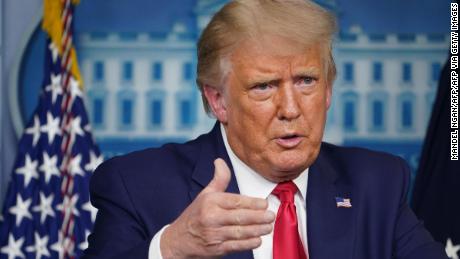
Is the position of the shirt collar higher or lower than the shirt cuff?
higher

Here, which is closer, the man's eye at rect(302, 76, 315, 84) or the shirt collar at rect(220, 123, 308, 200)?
the man's eye at rect(302, 76, 315, 84)

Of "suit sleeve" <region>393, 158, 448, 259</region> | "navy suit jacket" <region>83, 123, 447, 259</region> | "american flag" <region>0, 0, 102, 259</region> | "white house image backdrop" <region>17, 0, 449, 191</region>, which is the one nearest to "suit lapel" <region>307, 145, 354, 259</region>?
"navy suit jacket" <region>83, 123, 447, 259</region>

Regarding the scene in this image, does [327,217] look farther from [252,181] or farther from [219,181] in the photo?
[219,181]

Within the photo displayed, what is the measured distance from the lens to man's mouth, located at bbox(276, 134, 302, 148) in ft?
7.86

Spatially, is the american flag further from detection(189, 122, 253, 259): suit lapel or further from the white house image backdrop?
detection(189, 122, 253, 259): suit lapel

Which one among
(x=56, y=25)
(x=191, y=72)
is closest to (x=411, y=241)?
(x=191, y=72)

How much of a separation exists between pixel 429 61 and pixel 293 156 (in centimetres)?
178

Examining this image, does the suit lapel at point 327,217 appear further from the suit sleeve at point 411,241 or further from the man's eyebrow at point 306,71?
the man's eyebrow at point 306,71

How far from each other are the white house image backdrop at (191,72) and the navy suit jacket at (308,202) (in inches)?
47.0

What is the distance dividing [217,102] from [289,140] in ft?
1.02

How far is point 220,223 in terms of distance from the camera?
1.95m

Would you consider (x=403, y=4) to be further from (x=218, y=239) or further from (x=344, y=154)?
(x=218, y=239)

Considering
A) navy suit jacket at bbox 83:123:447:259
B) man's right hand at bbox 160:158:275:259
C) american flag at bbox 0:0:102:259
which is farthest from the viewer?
american flag at bbox 0:0:102:259

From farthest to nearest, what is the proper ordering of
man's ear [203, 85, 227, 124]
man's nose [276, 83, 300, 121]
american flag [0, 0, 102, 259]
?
1. american flag [0, 0, 102, 259]
2. man's ear [203, 85, 227, 124]
3. man's nose [276, 83, 300, 121]
